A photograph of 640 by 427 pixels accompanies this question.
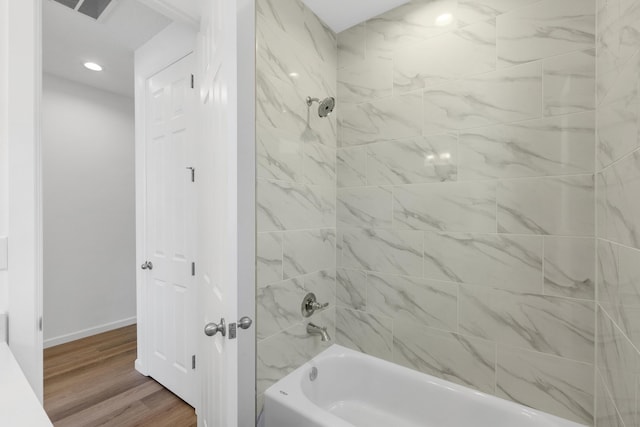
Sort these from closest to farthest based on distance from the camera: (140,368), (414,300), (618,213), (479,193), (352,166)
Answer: (618,213)
(479,193)
(414,300)
(352,166)
(140,368)

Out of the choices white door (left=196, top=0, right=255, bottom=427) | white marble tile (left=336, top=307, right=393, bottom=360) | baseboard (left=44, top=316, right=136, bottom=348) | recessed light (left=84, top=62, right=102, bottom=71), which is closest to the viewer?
white door (left=196, top=0, right=255, bottom=427)

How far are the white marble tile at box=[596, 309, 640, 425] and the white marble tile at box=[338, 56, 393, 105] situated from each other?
57.8 inches

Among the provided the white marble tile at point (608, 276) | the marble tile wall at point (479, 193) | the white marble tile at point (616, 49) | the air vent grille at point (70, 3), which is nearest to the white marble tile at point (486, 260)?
the marble tile wall at point (479, 193)

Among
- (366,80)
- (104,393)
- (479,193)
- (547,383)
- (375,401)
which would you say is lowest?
(104,393)

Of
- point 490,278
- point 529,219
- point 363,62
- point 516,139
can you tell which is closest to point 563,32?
point 516,139

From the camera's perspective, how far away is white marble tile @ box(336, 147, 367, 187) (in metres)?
1.87

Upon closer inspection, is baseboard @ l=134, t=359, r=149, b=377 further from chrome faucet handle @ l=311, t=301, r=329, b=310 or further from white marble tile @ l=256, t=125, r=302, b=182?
white marble tile @ l=256, t=125, r=302, b=182

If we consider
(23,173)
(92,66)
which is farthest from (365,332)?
(92,66)

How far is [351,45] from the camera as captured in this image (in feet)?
6.32

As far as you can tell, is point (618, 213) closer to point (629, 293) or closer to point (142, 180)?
point (629, 293)

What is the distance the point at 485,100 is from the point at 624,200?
2.58 feet

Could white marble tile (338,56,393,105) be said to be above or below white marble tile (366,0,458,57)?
below

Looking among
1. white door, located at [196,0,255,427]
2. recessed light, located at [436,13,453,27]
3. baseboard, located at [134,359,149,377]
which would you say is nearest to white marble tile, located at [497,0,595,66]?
recessed light, located at [436,13,453,27]

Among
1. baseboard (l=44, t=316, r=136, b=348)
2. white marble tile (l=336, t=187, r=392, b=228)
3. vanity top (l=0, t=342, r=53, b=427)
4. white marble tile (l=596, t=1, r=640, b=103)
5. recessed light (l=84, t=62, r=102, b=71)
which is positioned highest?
recessed light (l=84, t=62, r=102, b=71)
